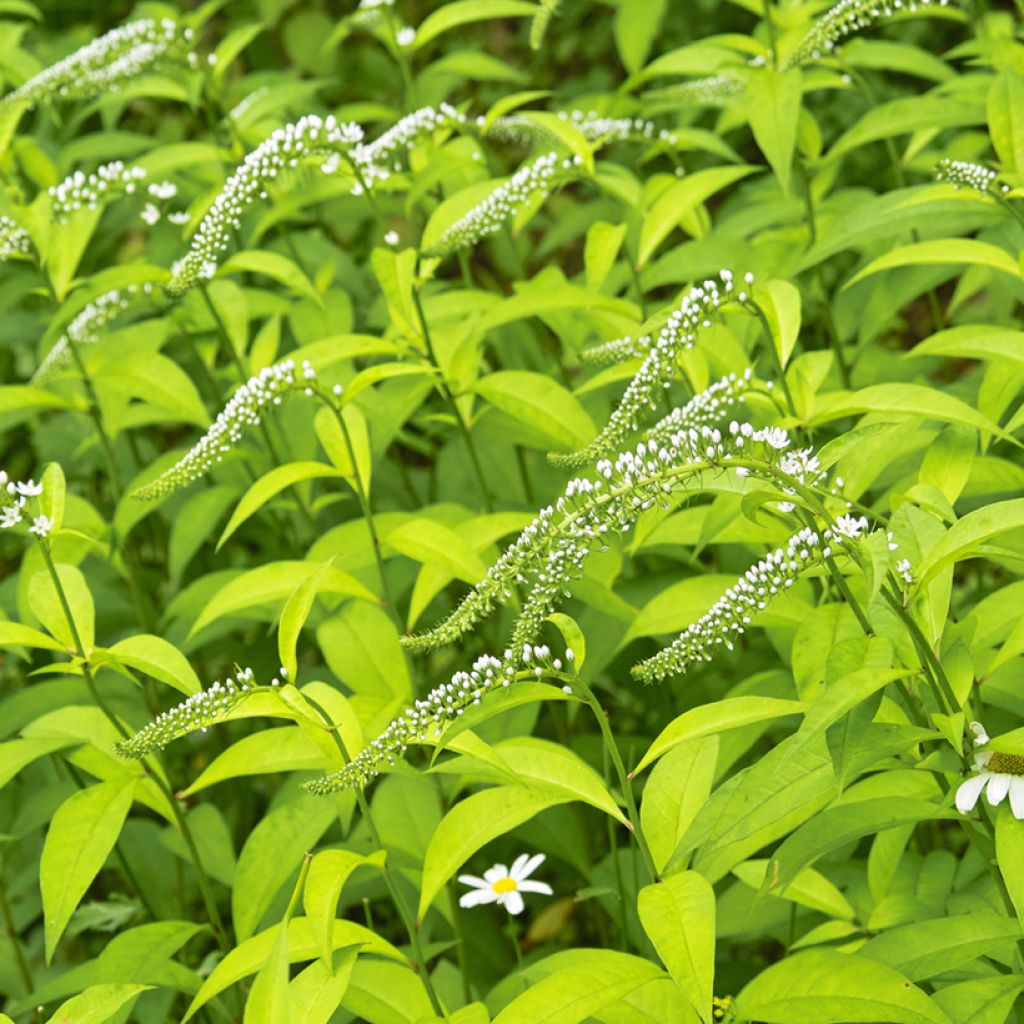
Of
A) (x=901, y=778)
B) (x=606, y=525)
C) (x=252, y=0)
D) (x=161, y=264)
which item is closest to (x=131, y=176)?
(x=161, y=264)

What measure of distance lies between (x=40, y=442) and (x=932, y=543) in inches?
123

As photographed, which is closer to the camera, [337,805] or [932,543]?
[932,543]

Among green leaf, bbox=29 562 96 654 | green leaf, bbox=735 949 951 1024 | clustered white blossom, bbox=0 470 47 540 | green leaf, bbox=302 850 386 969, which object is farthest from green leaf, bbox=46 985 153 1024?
green leaf, bbox=735 949 951 1024

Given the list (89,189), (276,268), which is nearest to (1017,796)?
(276,268)

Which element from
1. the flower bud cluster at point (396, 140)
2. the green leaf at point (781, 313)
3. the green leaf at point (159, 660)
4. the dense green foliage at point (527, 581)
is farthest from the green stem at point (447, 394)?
the green leaf at point (159, 660)

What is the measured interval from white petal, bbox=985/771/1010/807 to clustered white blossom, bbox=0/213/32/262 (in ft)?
8.39

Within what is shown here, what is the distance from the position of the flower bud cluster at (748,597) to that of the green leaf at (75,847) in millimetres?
1081

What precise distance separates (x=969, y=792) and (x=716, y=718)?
357mm

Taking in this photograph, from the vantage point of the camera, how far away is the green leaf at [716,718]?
1935 mm

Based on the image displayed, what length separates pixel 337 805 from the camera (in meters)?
2.52

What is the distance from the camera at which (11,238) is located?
3.29 meters

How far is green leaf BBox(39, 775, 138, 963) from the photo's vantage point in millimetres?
2264

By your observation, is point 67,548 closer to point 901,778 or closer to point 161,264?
point 161,264

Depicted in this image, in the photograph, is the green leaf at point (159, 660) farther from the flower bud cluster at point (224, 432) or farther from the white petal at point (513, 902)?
the white petal at point (513, 902)
